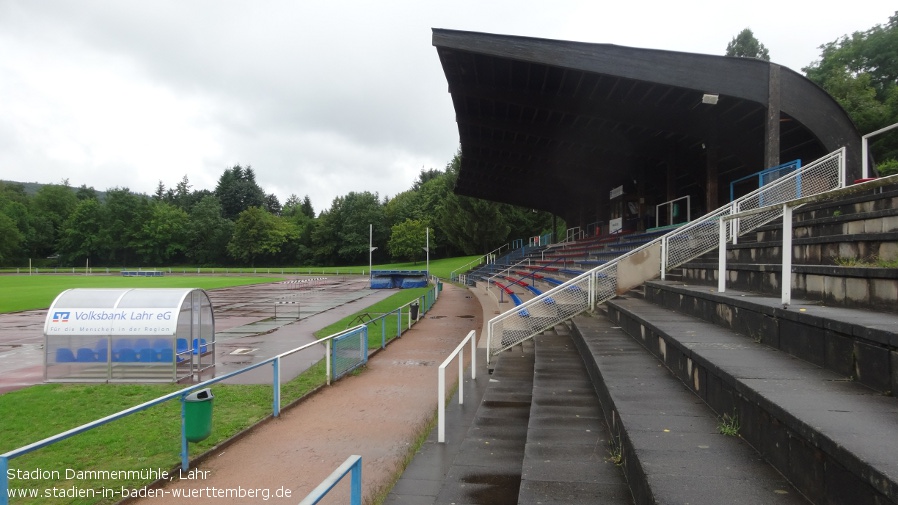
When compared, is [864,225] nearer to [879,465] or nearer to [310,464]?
[879,465]

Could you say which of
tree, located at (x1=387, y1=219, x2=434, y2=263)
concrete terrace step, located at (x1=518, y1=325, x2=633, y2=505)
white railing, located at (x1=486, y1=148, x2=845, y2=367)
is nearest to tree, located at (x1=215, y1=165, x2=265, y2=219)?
tree, located at (x1=387, y1=219, x2=434, y2=263)

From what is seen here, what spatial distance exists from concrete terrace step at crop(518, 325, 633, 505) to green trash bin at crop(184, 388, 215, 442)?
378cm

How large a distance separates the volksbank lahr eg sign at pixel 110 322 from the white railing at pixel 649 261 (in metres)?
6.53

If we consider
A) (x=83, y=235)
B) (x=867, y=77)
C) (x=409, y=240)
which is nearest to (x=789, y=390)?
(x=867, y=77)

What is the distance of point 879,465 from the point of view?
2.08 meters

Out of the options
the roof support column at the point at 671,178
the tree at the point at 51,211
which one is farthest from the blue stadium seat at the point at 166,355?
the tree at the point at 51,211

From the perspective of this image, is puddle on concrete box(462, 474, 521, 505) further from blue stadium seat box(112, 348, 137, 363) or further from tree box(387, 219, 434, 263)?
tree box(387, 219, 434, 263)

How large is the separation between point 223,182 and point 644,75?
13027cm

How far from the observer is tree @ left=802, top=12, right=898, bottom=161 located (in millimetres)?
30609

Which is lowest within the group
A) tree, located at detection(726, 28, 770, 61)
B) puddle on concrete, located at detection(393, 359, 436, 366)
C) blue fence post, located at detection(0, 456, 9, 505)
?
puddle on concrete, located at detection(393, 359, 436, 366)

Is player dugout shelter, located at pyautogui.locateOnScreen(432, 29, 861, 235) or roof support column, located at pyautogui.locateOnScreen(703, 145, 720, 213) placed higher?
player dugout shelter, located at pyautogui.locateOnScreen(432, 29, 861, 235)

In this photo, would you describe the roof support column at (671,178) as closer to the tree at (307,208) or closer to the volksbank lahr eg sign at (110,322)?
the volksbank lahr eg sign at (110,322)

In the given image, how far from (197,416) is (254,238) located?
3762 inches

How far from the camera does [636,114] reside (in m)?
17.5
